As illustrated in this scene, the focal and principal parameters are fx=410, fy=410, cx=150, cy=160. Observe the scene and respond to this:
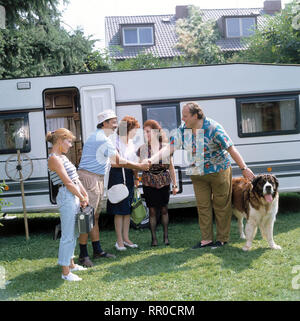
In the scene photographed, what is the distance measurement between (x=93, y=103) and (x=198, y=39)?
15.7 metres

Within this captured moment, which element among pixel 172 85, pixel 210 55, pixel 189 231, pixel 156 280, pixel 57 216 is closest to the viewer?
pixel 156 280

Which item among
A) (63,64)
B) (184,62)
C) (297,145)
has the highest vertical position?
(184,62)

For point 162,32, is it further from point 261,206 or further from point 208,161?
point 261,206

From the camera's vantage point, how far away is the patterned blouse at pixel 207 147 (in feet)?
16.1

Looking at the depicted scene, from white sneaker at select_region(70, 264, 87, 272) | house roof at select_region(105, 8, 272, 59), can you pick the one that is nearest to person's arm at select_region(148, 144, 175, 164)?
white sneaker at select_region(70, 264, 87, 272)

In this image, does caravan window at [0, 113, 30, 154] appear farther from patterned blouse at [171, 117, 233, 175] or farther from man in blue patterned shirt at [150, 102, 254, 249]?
patterned blouse at [171, 117, 233, 175]

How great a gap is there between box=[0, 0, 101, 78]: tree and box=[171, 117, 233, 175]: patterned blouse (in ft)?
20.6

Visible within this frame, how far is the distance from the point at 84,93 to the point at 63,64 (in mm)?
5127

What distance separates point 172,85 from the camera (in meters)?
7.00

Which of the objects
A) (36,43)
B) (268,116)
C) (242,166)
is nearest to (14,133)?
(242,166)

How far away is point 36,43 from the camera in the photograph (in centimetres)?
1060

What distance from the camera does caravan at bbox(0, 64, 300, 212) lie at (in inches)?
271
